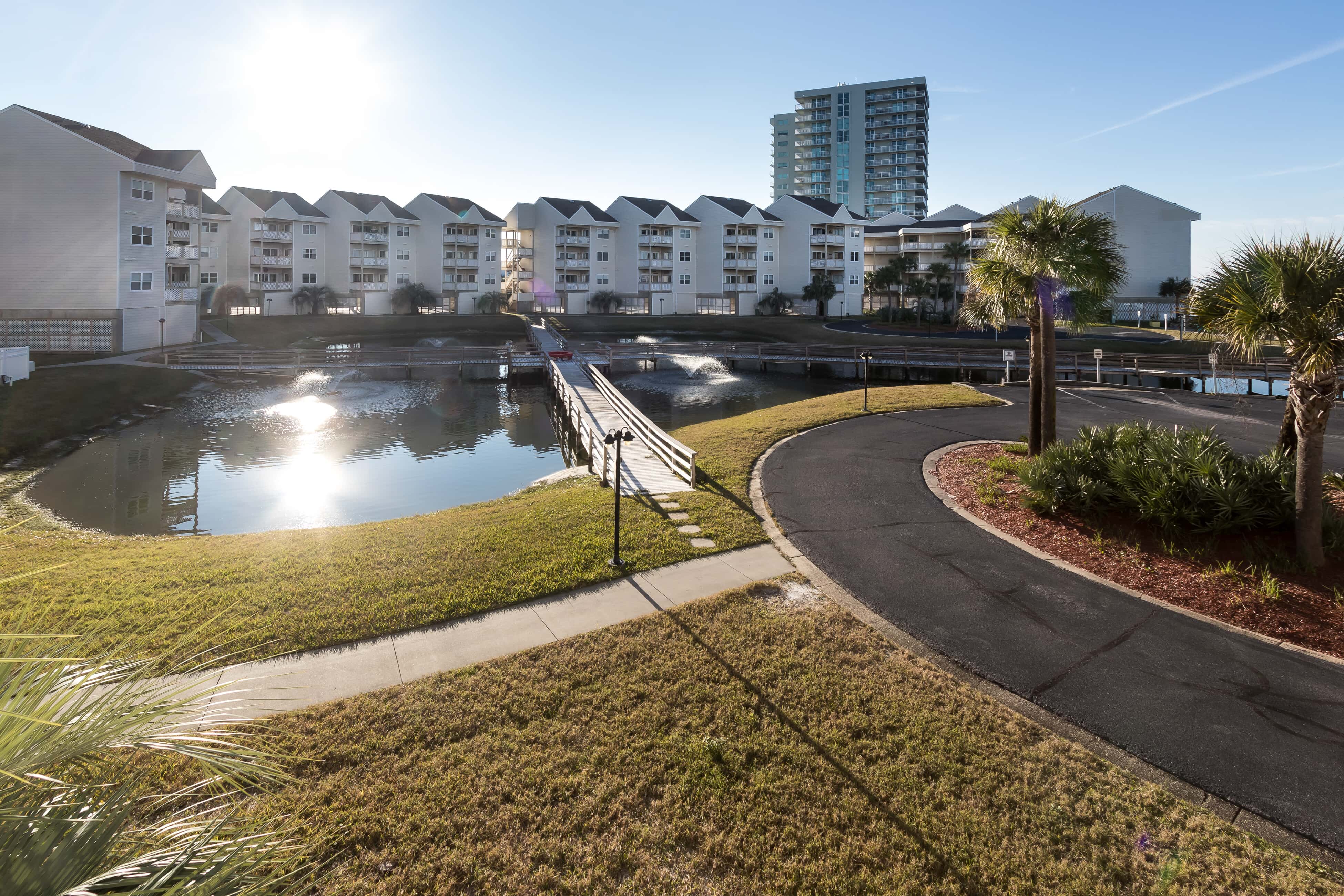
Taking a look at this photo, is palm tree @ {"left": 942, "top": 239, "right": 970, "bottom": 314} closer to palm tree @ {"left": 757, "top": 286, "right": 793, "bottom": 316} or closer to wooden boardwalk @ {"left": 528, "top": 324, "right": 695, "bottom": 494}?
palm tree @ {"left": 757, "top": 286, "right": 793, "bottom": 316}

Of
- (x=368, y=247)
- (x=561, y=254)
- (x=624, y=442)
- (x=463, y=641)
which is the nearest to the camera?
(x=463, y=641)

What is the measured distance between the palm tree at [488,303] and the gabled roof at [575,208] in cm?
1319

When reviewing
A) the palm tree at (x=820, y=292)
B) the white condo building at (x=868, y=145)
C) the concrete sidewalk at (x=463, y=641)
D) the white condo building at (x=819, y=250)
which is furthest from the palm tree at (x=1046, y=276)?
the white condo building at (x=868, y=145)

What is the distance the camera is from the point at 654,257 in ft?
299

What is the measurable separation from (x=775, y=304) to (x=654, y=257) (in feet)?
54.0

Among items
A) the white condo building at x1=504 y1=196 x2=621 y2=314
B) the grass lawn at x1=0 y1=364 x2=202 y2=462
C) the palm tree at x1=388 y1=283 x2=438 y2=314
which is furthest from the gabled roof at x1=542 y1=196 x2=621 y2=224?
the grass lawn at x1=0 y1=364 x2=202 y2=462

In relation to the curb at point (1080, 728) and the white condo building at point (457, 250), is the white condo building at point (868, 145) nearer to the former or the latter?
the white condo building at point (457, 250)

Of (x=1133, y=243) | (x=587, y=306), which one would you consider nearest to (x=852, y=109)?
(x=1133, y=243)

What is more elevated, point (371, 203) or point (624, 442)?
point (371, 203)

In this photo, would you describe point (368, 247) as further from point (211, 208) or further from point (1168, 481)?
point (1168, 481)

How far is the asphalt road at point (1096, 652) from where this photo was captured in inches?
285

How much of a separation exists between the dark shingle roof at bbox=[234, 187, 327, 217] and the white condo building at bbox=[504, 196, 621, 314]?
22.7 metres

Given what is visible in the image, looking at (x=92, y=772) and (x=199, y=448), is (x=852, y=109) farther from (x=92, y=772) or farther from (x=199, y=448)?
(x=92, y=772)

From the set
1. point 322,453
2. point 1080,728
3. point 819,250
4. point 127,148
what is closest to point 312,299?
point 127,148
